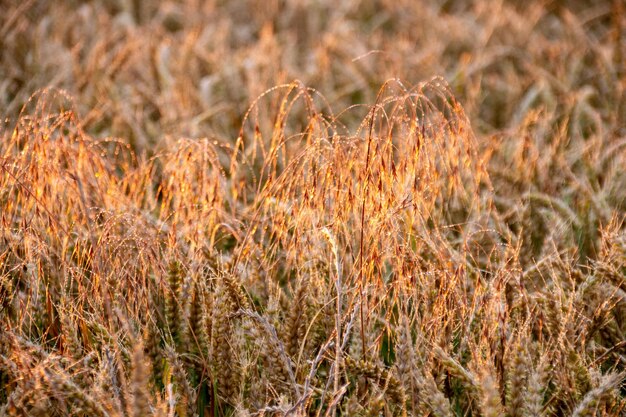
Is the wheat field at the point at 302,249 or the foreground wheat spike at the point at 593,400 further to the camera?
the wheat field at the point at 302,249

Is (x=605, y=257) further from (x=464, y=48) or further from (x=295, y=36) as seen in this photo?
(x=295, y=36)

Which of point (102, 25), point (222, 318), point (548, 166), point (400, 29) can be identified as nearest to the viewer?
point (222, 318)

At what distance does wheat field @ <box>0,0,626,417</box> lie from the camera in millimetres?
1173

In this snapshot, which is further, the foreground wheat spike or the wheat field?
the wheat field

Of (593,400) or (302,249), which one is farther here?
(302,249)

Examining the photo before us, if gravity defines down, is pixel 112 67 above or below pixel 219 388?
above

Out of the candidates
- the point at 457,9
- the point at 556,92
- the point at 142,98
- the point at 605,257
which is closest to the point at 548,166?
the point at 605,257

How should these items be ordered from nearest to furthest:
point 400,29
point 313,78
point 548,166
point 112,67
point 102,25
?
point 548,166, point 112,67, point 313,78, point 102,25, point 400,29

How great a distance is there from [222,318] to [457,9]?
4.44 m

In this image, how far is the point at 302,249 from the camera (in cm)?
149

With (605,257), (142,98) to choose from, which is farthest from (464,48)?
(605,257)

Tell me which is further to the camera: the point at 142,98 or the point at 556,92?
the point at 556,92

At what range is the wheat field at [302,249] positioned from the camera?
117 cm

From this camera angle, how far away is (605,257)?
5.11 feet
